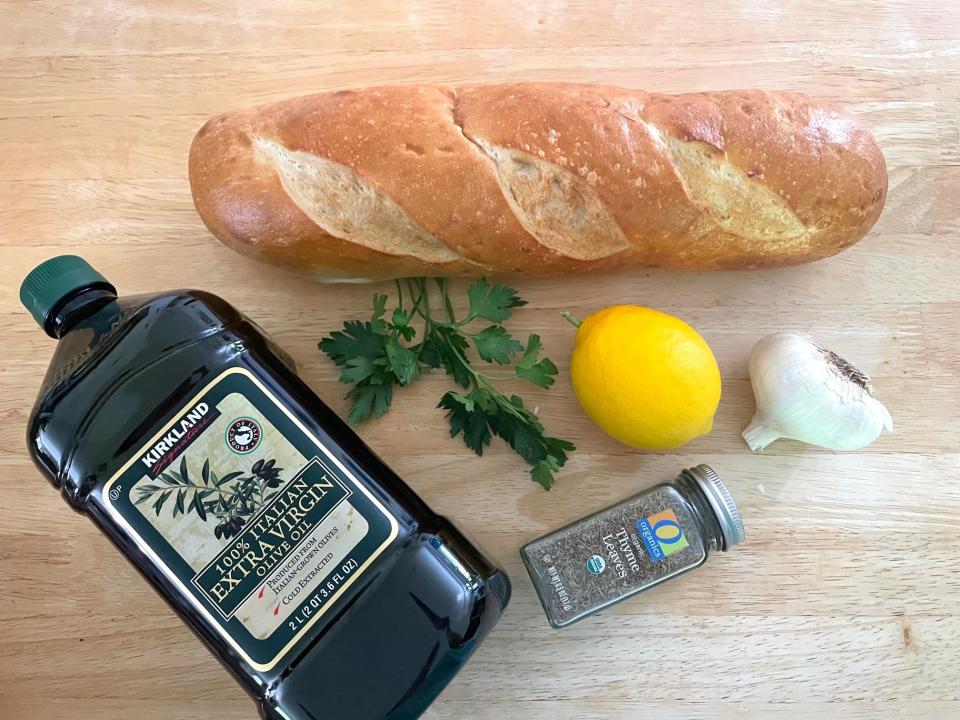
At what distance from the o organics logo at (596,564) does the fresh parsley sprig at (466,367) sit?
0.13 m

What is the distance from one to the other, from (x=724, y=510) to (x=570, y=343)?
1.11ft

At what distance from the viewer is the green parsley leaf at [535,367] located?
97 centimetres

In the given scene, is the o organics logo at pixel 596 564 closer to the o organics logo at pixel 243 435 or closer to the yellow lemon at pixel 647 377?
the yellow lemon at pixel 647 377

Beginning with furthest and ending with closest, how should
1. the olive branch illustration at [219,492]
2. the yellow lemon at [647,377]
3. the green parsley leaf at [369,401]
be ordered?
the green parsley leaf at [369,401] → the yellow lemon at [647,377] → the olive branch illustration at [219,492]

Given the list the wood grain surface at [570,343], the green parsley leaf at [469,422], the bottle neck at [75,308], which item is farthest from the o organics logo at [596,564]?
the bottle neck at [75,308]

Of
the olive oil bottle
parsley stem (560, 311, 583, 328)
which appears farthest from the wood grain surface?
the olive oil bottle

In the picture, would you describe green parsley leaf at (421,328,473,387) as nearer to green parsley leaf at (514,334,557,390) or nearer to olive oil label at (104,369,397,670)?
green parsley leaf at (514,334,557,390)

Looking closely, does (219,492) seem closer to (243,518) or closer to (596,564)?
(243,518)

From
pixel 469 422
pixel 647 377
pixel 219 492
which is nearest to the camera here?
pixel 219 492

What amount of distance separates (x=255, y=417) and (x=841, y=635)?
92 cm

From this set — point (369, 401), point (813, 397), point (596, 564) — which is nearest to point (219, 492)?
point (369, 401)

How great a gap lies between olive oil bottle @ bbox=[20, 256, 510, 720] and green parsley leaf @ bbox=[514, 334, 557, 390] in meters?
0.28

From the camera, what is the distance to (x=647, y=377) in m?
0.90

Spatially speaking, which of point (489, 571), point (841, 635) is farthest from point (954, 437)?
point (489, 571)
